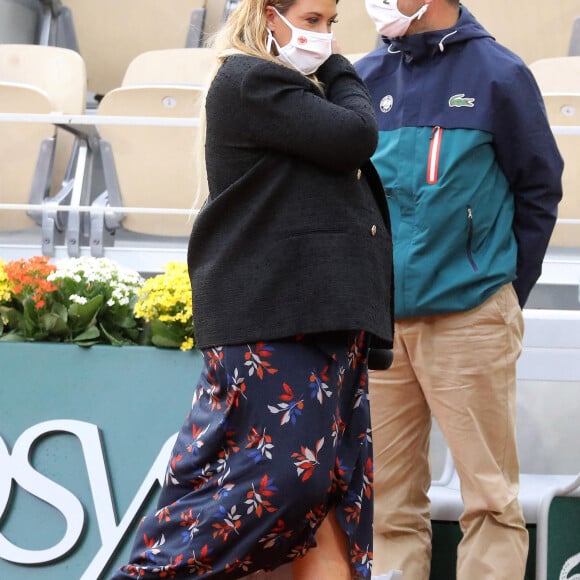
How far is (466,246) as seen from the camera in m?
2.08

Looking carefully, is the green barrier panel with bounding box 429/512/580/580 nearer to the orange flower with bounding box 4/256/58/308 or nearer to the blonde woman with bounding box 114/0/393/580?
the blonde woman with bounding box 114/0/393/580

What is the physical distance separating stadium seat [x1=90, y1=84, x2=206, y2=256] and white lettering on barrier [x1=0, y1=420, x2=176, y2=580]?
116 cm

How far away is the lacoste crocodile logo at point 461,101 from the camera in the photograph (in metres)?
2.07

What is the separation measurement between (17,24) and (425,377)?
3769 millimetres

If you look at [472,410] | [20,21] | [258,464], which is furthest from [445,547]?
[20,21]

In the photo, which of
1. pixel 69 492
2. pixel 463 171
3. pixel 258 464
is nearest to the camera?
pixel 258 464

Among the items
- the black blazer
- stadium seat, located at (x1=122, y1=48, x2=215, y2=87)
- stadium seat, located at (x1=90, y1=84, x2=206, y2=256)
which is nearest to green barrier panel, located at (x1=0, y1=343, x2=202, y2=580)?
the black blazer

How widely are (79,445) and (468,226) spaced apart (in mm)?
1009

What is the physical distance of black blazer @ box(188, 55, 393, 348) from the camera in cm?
160

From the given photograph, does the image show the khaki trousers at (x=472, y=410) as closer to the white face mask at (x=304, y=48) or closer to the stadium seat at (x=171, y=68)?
the white face mask at (x=304, y=48)

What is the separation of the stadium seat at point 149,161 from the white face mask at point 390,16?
56.2 inches

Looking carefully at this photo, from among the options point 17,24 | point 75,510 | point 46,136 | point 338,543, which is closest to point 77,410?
point 75,510

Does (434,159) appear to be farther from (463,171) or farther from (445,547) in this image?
(445,547)

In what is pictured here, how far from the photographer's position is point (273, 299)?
162 cm
